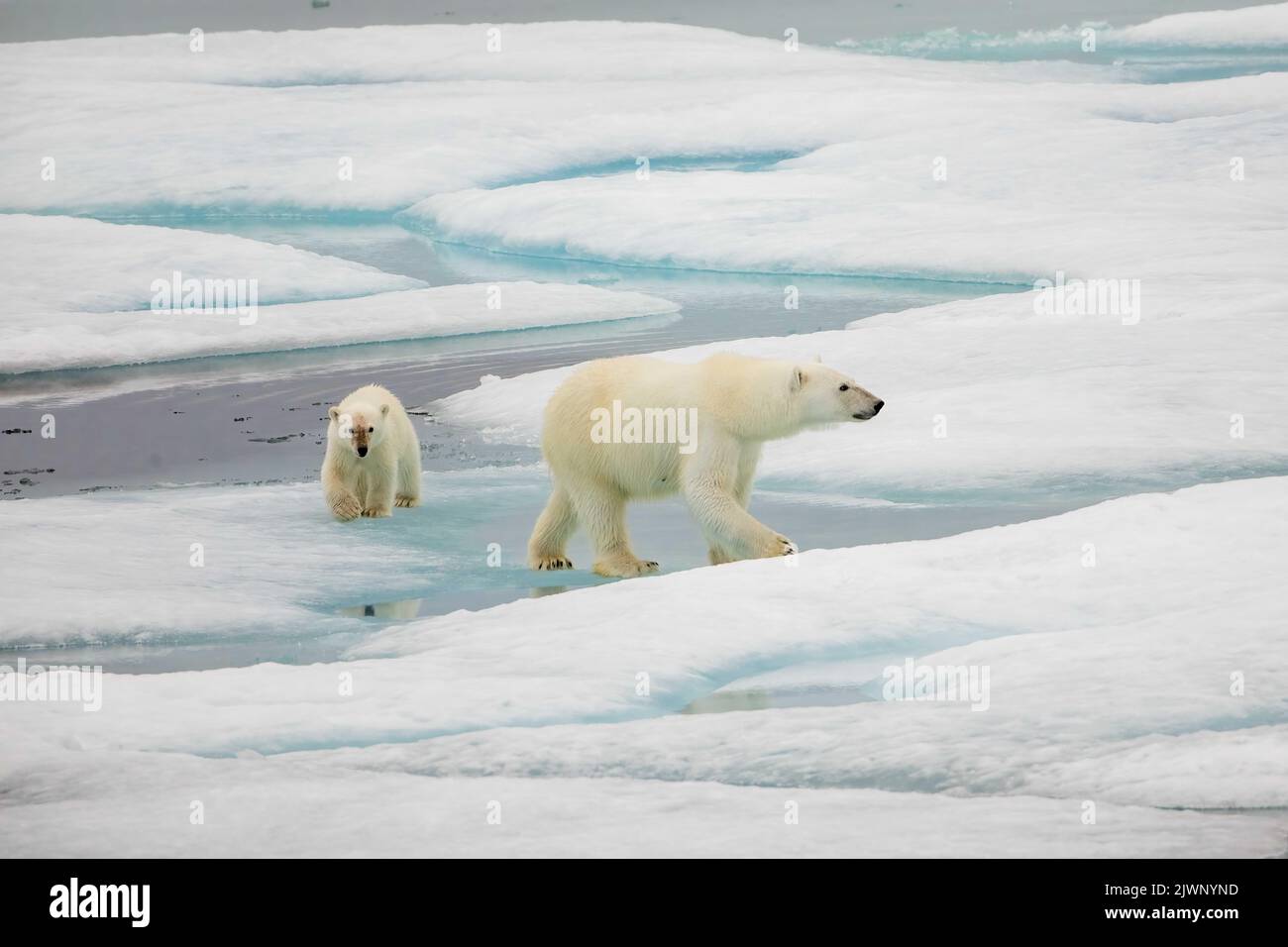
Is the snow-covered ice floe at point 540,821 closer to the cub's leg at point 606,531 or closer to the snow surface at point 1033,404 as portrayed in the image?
the cub's leg at point 606,531

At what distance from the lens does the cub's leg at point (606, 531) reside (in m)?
5.66

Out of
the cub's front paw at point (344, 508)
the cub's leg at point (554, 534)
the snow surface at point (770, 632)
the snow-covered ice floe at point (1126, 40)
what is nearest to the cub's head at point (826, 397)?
the snow surface at point (770, 632)

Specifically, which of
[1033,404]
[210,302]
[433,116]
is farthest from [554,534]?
[433,116]

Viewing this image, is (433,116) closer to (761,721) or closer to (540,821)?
(761,721)

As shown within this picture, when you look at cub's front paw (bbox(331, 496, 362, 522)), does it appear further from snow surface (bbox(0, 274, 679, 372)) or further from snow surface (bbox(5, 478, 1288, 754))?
snow surface (bbox(0, 274, 679, 372))

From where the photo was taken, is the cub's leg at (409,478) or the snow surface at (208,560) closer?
the snow surface at (208,560)

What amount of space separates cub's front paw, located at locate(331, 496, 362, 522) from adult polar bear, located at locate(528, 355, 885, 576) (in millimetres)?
1026

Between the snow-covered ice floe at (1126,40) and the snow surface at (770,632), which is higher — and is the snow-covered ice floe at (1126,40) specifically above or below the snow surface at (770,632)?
above

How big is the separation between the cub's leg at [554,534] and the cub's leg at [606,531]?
94 mm

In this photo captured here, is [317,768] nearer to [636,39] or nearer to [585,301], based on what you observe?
[585,301]

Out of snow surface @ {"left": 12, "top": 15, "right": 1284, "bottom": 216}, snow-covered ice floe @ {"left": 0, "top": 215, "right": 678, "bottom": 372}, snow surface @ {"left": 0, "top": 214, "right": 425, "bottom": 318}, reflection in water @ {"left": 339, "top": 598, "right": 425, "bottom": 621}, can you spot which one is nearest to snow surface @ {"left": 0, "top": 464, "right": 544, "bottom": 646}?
reflection in water @ {"left": 339, "top": 598, "right": 425, "bottom": 621}

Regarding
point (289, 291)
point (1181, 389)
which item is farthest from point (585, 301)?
point (1181, 389)

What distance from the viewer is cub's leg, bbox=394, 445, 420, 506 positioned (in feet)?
22.2

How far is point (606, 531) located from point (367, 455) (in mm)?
1241
